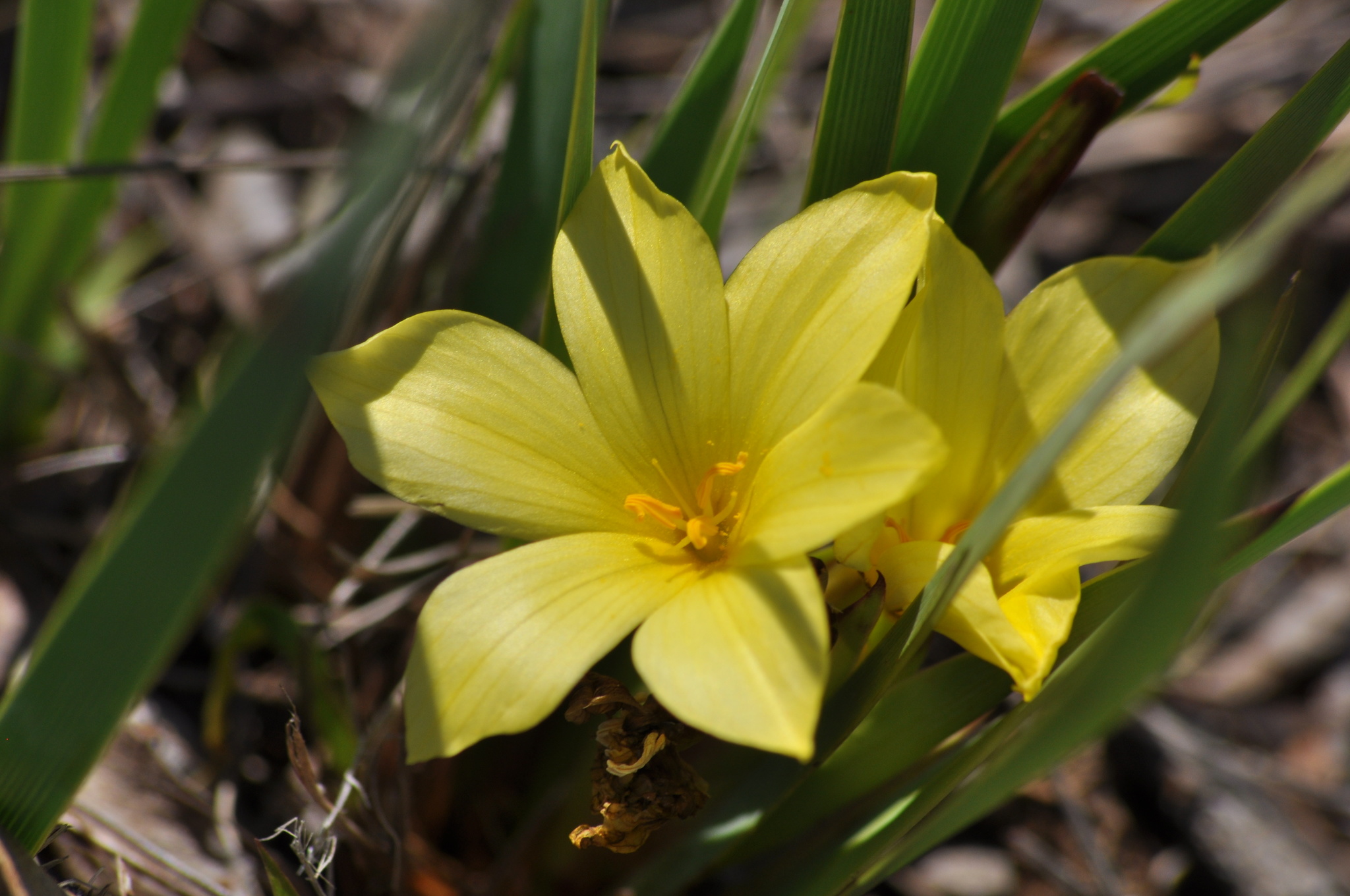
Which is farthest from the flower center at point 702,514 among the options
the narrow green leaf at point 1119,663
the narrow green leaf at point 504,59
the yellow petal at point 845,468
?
the narrow green leaf at point 504,59

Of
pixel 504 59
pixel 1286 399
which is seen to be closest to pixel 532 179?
pixel 504 59

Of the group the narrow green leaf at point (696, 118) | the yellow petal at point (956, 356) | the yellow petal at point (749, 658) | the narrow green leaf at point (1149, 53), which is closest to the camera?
the yellow petal at point (749, 658)

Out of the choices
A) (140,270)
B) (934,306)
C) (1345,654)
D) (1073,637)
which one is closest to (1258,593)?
(1345,654)

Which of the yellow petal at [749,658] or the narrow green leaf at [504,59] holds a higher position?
the narrow green leaf at [504,59]

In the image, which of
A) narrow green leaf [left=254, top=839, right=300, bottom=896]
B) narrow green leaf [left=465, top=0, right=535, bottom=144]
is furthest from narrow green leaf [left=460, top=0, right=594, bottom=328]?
narrow green leaf [left=254, top=839, right=300, bottom=896]

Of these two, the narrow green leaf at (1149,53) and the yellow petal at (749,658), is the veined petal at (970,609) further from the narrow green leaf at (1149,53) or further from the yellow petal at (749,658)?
the narrow green leaf at (1149,53)

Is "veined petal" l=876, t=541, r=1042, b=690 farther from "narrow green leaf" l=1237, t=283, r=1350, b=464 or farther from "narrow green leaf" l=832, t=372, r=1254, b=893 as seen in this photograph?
"narrow green leaf" l=1237, t=283, r=1350, b=464
